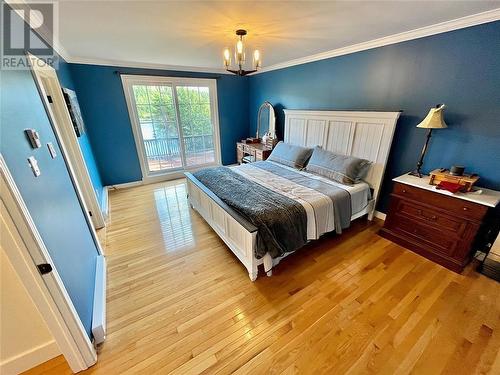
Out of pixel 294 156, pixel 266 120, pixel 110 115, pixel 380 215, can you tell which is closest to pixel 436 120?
pixel 380 215

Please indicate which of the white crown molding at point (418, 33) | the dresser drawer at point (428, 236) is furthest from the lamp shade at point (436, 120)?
the dresser drawer at point (428, 236)

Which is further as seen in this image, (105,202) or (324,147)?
(105,202)

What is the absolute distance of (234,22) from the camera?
1944 millimetres

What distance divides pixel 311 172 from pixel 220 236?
1660mm

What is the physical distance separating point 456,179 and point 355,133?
4.14ft

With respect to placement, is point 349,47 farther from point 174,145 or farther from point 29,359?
point 29,359

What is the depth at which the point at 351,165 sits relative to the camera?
2.67 metres

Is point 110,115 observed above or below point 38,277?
above

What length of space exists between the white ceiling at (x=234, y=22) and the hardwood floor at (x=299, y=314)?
2.32 m

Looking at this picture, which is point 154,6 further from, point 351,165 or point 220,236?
point 351,165

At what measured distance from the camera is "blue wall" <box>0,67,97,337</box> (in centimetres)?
105

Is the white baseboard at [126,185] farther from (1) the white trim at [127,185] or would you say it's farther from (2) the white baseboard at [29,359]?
(2) the white baseboard at [29,359]

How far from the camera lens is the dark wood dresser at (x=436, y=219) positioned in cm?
185

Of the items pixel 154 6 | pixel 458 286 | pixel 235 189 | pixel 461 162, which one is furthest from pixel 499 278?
pixel 154 6
